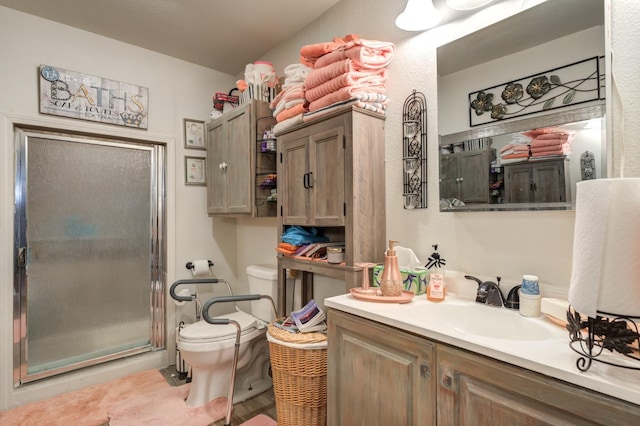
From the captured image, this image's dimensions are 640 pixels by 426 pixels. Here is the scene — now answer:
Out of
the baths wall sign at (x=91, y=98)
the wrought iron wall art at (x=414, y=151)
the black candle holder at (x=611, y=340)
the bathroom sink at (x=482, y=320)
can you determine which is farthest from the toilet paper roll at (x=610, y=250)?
the baths wall sign at (x=91, y=98)

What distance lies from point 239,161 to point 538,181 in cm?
190

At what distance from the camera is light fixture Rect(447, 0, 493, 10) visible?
4.37ft

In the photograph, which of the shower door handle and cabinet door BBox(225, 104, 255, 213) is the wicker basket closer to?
cabinet door BBox(225, 104, 255, 213)

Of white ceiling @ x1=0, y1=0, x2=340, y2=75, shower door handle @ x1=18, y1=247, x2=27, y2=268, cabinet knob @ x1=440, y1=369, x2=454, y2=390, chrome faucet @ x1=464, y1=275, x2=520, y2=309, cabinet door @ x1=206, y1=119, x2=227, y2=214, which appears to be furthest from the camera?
cabinet door @ x1=206, y1=119, x2=227, y2=214

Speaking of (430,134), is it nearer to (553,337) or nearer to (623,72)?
(623,72)

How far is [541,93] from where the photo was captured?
1.23 metres

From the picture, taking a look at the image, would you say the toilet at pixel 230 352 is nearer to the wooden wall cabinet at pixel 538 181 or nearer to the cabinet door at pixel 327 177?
the cabinet door at pixel 327 177

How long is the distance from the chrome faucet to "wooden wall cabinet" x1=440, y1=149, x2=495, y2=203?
1.18 ft

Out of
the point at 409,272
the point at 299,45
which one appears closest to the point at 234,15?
the point at 299,45

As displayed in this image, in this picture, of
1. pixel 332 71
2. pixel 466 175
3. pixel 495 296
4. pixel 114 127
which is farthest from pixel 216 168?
pixel 495 296

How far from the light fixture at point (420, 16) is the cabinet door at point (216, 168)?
5.40 feet

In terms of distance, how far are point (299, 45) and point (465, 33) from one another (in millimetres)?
1351

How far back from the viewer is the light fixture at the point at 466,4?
1.33 metres

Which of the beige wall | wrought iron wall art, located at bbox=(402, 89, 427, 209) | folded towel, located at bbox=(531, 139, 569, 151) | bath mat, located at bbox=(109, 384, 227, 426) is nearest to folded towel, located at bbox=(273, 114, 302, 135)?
wrought iron wall art, located at bbox=(402, 89, 427, 209)
